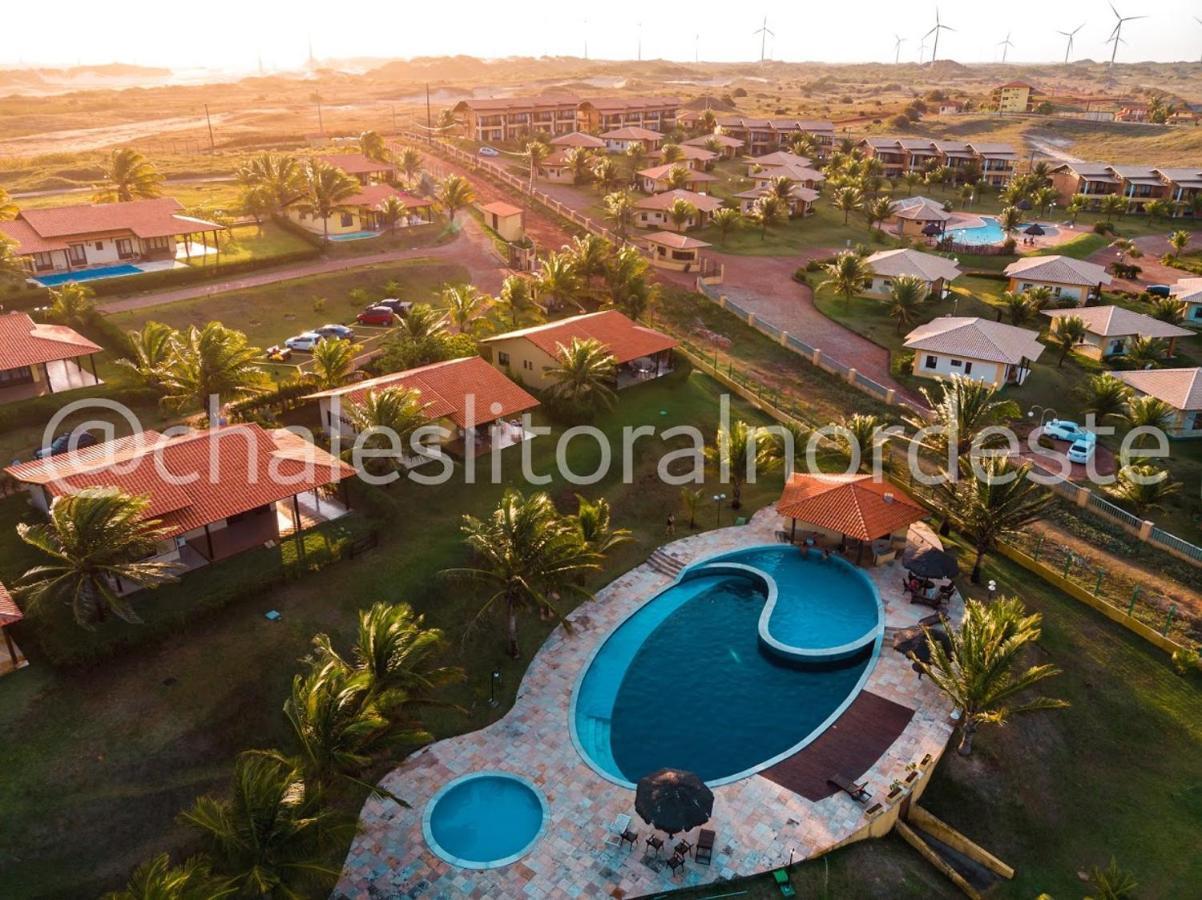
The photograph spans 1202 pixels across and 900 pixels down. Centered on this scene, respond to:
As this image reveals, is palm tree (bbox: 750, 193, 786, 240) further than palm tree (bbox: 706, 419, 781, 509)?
Yes

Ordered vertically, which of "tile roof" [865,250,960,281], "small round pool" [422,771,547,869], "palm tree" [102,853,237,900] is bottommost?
"small round pool" [422,771,547,869]

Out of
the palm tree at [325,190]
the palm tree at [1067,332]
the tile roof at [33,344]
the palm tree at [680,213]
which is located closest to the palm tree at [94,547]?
the tile roof at [33,344]

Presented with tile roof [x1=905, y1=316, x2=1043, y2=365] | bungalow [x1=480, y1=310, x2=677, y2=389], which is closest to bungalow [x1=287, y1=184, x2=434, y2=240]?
bungalow [x1=480, y1=310, x2=677, y2=389]

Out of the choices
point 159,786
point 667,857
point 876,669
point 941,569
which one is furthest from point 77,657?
point 941,569

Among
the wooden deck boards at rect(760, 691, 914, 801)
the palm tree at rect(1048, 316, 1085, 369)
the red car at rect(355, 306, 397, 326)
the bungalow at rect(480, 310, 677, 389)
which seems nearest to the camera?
the wooden deck boards at rect(760, 691, 914, 801)

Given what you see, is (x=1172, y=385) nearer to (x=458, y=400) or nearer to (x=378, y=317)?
(x=458, y=400)

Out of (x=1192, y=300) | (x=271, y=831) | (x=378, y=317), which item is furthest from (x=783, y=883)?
(x=1192, y=300)

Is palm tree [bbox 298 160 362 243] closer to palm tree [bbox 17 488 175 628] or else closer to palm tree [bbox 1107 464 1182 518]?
palm tree [bbox 17 488 175 628]
